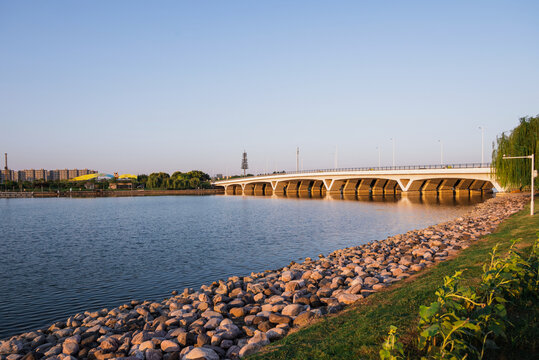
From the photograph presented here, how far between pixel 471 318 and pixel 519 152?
45.3 m

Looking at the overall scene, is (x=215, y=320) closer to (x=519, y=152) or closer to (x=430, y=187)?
(x=519, y=152)

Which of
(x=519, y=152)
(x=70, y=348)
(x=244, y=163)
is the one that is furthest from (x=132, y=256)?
(x=244, y=163)

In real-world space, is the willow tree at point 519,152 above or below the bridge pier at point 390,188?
above

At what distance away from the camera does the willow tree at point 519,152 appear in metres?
43.0

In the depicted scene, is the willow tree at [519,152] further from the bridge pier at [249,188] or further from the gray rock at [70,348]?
the bridge pier at [249,188]

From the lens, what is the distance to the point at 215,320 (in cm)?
1017

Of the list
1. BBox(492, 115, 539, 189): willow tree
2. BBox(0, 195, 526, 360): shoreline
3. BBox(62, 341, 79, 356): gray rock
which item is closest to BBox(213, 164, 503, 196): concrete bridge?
BBox(492, 115, 539, 189): willow tree

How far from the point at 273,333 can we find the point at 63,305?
1086 centimetres

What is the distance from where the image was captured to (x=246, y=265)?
21688mm

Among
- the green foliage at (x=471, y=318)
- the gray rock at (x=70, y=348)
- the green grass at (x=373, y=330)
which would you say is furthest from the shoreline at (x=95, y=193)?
the green foliage at (x=471, y=318)

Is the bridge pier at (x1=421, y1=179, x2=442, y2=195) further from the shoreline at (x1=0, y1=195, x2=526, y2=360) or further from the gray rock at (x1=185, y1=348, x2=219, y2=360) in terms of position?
the gray rock at (x1=185, y1=348, x2=219, y2=360)

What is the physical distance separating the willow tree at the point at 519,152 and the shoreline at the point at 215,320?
3519 centimetres

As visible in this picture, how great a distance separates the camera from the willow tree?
43031mm

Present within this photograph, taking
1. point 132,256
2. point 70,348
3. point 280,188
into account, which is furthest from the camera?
point 280,188
